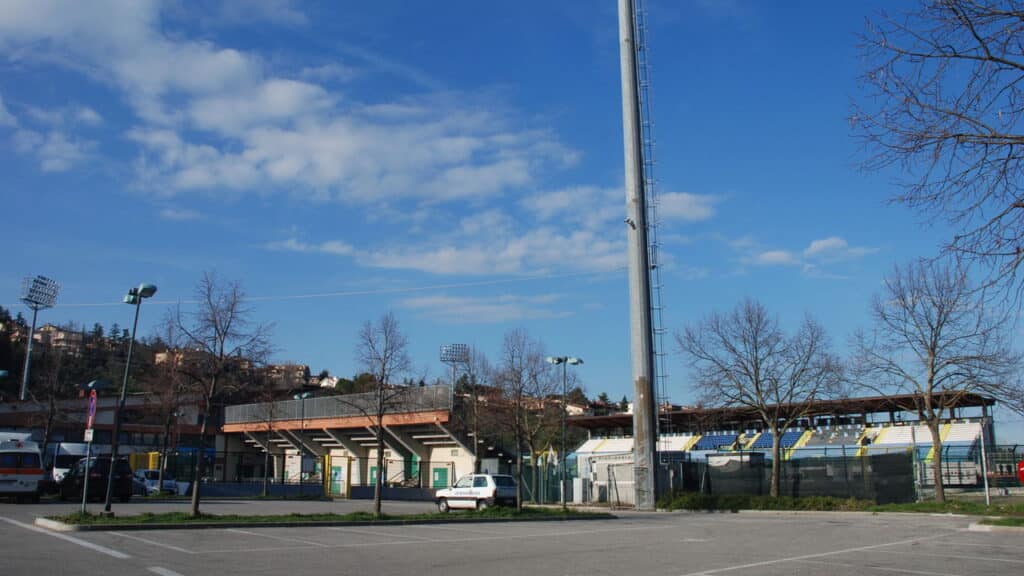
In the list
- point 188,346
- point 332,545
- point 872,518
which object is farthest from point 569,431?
point 332,545

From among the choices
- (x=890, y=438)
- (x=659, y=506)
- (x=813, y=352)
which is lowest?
(x=659, y=506)

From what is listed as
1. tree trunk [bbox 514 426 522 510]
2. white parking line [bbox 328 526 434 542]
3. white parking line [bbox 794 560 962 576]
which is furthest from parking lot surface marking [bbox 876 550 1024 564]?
tree trunk [bbox 514 426 522 510]

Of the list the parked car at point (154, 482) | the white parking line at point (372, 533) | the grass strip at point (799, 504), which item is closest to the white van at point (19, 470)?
the parked car at point (154, 482)

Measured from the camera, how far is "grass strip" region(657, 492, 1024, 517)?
97.6 ft

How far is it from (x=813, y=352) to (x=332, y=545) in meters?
28.5

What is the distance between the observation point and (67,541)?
625 inches

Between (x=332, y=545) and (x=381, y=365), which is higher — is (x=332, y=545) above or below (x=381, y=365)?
below

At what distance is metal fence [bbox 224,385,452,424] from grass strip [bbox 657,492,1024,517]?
13.7 m

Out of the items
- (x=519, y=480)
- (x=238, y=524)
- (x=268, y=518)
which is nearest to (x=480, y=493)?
(x=519, y=480)

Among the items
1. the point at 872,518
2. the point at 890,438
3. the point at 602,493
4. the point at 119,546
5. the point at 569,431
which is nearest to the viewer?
the point at 119,546

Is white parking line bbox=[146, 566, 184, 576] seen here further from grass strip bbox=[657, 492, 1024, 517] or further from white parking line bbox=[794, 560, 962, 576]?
grass strip bbox=[657, 492, 1024, 517]

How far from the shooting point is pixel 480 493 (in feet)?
107

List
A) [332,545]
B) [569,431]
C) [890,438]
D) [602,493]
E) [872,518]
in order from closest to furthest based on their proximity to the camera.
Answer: [332,545], [872,518], [602,493], [890,438], [569,431]

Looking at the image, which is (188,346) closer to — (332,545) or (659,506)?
(332,545)
